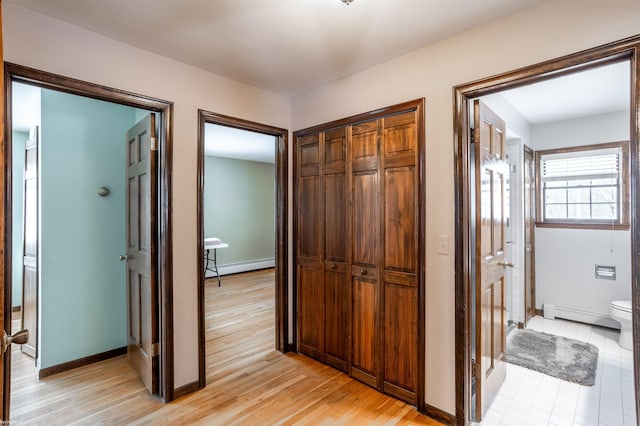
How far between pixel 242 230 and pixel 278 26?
5675 mm

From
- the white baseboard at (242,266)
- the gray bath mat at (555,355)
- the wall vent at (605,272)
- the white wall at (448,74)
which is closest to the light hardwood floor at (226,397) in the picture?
the white wall at (448,74)

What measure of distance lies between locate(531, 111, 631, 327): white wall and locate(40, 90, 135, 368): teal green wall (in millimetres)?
4862

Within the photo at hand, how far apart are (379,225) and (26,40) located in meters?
2.43

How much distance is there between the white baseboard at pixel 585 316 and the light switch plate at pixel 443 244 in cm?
298

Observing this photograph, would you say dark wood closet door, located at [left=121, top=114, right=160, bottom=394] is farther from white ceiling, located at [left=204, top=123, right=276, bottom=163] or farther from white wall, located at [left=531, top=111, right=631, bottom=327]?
white wall, located at [left=531, top=111, right=631, bottom=327]

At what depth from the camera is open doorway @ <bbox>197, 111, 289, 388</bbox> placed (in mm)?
3102

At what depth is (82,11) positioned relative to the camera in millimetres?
1838

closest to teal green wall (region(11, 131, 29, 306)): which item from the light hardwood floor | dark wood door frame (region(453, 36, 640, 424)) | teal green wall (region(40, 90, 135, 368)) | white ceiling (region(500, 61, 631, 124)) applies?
the light hardwood floor

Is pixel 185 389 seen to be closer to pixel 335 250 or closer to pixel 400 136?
pixel 335 250

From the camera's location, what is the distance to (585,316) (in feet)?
12.5

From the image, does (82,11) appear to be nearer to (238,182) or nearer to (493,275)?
(493,275)

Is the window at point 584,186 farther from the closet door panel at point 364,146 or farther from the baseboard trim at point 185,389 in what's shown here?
the baseboard trim at point 185,389

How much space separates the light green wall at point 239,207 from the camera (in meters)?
6.68

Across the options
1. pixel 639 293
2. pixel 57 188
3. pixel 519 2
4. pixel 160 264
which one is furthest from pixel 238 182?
pixel 639 293
